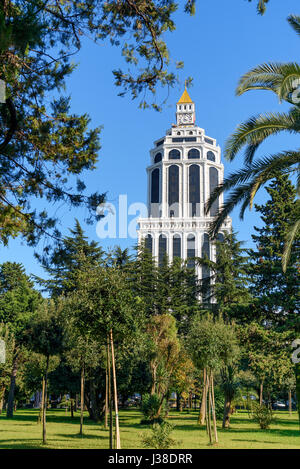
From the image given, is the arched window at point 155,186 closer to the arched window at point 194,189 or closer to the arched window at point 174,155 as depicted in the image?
the arched window at point 174,155

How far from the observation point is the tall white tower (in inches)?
3627

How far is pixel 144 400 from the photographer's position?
23141mm

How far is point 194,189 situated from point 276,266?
77.4m

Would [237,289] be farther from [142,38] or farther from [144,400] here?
[142,38]

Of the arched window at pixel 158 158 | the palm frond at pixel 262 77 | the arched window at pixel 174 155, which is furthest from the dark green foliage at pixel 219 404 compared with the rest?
the arched window at pixel 158 158

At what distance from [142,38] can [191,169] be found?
9972 centimetres

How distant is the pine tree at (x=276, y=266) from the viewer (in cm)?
2816

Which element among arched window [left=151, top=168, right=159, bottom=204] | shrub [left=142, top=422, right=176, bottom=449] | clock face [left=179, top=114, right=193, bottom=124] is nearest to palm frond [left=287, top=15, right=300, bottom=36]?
shrub [left=142, top=422, right=176, bottom=449]

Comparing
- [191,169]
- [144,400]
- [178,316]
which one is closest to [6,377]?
[144,400]

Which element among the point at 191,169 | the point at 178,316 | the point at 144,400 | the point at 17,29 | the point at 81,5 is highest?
the point at 191,169

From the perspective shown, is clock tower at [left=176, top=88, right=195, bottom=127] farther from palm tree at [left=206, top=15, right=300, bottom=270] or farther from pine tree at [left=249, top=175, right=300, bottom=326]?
palm tree at [left=206, top=15, right=300, bottom=270]

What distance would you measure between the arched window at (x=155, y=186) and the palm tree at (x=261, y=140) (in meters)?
95.3

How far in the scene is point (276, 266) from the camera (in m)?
29.4

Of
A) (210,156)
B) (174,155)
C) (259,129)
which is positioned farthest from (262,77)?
(210,156)
